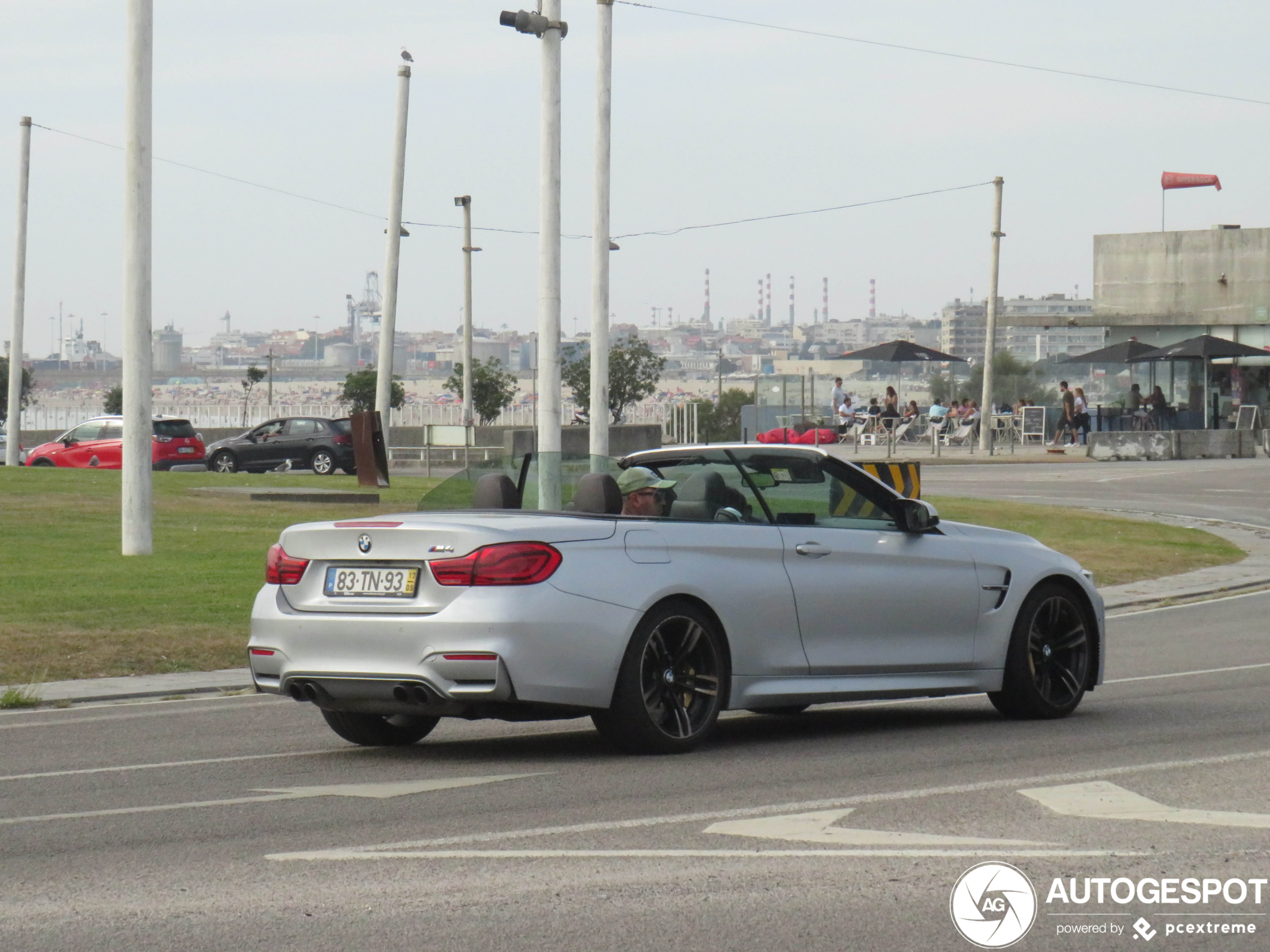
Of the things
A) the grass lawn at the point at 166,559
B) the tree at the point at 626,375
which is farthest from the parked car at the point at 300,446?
the tree at the point at 626,375

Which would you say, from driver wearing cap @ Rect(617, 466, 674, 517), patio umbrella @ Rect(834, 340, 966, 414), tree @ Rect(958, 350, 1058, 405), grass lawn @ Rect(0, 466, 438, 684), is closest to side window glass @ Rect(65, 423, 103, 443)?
grass lawn @ Rect(0, 466, 438, 684)

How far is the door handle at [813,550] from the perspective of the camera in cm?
882

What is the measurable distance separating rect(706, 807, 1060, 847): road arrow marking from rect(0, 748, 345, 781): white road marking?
9.12 ft

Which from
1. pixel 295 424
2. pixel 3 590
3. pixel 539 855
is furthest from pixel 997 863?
pixel 295 424

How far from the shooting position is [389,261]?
37156 mm

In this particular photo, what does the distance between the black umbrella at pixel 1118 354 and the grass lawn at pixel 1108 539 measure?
23.1 metres

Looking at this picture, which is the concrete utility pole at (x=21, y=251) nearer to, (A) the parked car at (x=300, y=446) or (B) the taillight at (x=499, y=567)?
(A) the parked car at (x=300, y=446)

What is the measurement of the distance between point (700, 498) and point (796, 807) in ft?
7.28

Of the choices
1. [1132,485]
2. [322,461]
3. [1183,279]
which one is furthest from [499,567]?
[1183,279]

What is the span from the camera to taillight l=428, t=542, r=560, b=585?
7.78m

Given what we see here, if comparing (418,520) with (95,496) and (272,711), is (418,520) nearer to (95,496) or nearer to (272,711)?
(272,711)

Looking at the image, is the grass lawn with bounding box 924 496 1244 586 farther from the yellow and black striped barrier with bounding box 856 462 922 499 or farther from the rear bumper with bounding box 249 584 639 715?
the rear bumper with bounding box 249 584 639 715

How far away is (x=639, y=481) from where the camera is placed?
9.00 m

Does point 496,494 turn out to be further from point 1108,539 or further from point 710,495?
point 1108,539
